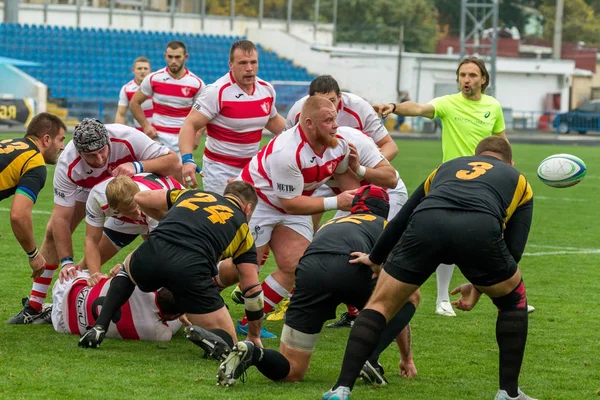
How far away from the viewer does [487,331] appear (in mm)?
8086

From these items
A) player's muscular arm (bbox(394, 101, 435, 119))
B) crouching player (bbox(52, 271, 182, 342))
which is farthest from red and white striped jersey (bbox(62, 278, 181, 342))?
player's muscular arm (bbox(394, 101, 435, 119))

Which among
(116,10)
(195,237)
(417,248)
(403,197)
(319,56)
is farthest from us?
(319,56)

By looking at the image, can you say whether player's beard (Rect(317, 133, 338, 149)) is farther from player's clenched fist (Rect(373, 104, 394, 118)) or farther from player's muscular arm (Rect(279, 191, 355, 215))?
player's clenched fist (Rect(373, 104, 394, 118))

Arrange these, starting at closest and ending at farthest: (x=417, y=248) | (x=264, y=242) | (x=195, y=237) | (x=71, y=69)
Answer: 1. (x=417, y=248)
2. (x=195, y=237)
3. (x=264, y=242)
4. (x=71, y=69)

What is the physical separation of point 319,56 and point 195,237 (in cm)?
4181

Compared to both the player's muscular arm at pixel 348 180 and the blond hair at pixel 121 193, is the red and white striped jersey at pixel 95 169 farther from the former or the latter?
the player's muscular arm at pixel 348 180

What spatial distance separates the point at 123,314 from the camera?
7277 millimetres

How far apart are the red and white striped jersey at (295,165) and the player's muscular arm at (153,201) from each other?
2.89 feet

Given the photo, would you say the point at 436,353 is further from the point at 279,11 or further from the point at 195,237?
the point at 279,11

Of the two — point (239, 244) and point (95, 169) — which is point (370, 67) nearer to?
point (95, 169)

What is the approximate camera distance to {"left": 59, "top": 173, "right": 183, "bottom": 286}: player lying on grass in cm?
710

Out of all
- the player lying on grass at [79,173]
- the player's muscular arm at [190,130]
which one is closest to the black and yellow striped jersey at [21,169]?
the player lying on grass at [79,173]

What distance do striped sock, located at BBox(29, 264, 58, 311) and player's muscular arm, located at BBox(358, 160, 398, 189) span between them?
2.64m

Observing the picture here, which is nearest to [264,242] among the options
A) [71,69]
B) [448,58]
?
[71,69]
